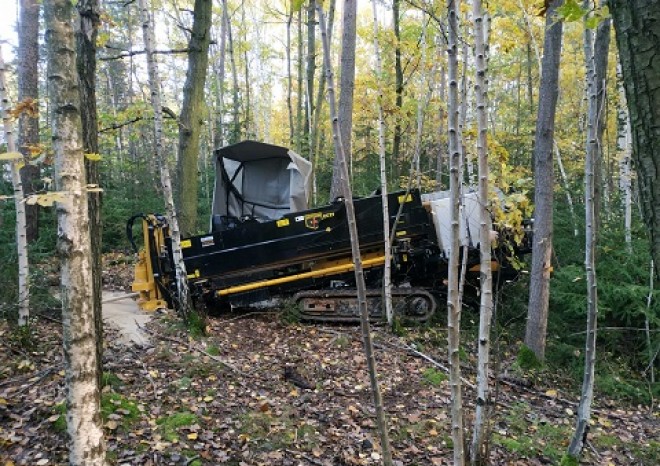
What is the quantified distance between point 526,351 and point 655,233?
5.53 metres

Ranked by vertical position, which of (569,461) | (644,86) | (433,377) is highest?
(644,86)

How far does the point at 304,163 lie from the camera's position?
26.3 feet

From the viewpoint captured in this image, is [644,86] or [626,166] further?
A: [626,166]

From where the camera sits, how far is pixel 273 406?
470cm

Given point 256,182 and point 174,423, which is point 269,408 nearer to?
point 174,423

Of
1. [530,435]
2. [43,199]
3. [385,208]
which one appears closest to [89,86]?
[43,199]

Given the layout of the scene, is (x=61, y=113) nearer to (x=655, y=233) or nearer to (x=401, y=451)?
(x=655, y=233)

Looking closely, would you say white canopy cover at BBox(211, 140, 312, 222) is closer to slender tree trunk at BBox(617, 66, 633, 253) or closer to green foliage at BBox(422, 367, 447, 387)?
green foliage at BBox(422, 367, 447, 387)

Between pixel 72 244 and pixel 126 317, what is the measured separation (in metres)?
4.31

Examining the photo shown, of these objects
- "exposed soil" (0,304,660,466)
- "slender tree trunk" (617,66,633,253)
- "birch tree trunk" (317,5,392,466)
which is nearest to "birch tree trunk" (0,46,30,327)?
"exposed soil" (0,304,660,466)

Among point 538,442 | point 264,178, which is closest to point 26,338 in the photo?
point 264,178

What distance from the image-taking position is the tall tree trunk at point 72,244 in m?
2.67

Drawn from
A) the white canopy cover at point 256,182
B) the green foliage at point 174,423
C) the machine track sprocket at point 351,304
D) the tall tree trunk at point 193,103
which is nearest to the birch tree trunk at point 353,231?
the green foliage at point 174,423

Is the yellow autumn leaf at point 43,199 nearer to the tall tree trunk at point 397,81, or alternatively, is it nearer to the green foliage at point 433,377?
the green foliage at point 433,377
